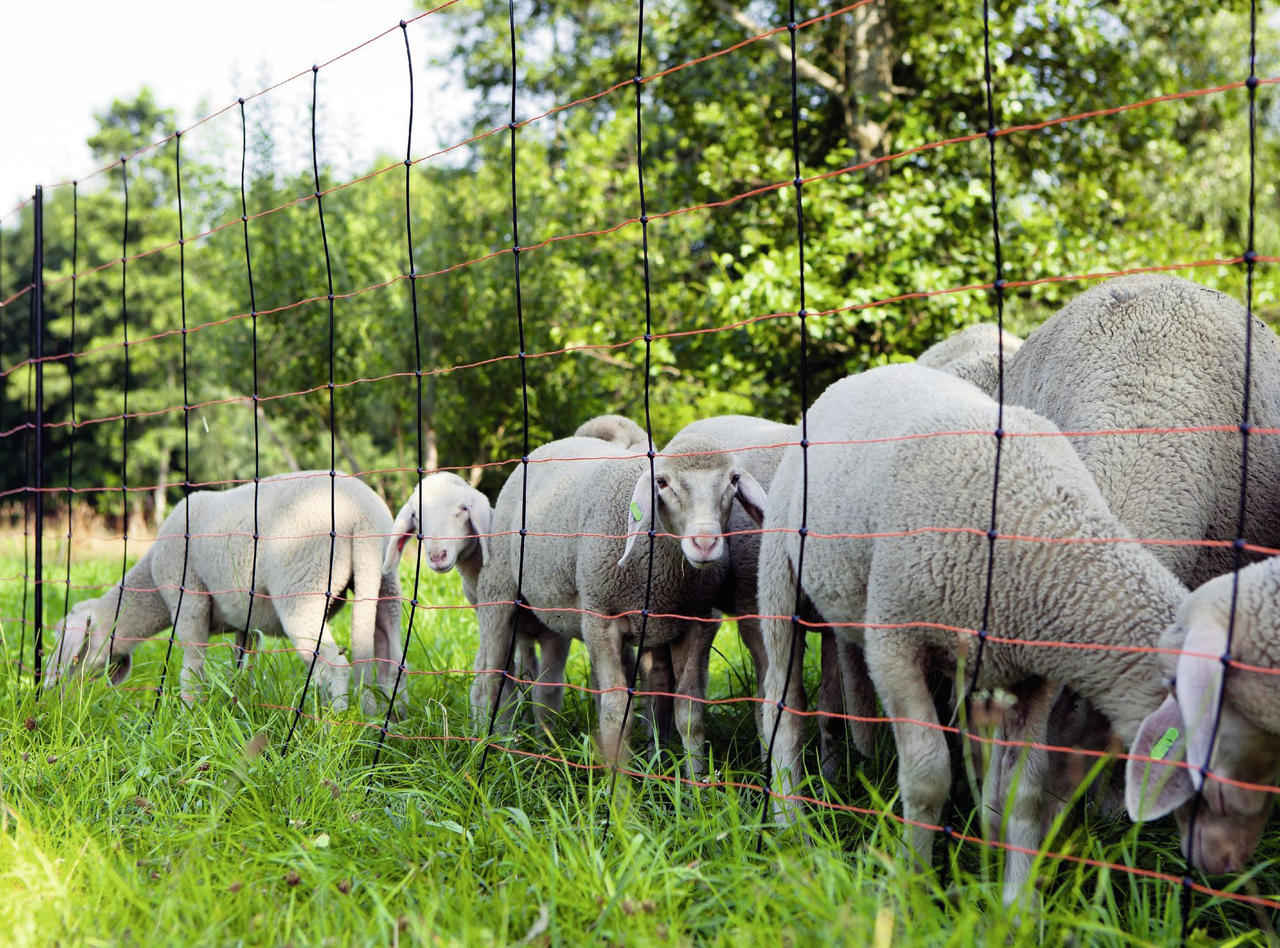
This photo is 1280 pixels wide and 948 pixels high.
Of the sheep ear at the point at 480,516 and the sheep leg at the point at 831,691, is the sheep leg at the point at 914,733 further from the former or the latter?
the sheep ear at the point at 480,516

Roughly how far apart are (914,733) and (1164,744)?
1.94ft

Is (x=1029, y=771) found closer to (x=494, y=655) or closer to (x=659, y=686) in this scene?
(x=659, y=686)

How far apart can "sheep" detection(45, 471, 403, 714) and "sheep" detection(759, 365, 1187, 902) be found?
2279 millimetres

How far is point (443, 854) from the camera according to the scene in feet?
8.35

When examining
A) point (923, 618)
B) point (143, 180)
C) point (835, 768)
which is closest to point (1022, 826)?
point (923, 618)

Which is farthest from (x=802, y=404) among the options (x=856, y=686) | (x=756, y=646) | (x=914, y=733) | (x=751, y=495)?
(x=756, y=646)

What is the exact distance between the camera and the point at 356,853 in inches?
104

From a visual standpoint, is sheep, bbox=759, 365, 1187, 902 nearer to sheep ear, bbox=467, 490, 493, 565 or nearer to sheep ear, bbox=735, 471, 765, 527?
sheep ear, bbox=735, 471, 765, 527

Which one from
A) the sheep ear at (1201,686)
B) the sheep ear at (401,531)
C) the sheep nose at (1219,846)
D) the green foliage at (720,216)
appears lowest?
the sheep nose at (1219,846)

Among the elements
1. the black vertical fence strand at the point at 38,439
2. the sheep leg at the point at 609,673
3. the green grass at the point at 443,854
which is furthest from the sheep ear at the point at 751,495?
the black vertical fence strand at the point at 38,439

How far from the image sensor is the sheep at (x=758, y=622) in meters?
3.53

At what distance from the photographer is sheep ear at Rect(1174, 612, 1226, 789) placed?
2107mm

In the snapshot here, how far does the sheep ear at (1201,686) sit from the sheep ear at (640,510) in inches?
66.2

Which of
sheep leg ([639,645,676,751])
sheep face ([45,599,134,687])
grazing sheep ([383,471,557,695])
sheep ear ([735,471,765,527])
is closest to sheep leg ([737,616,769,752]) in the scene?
sheep leg ([639,645,676,751])
